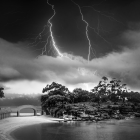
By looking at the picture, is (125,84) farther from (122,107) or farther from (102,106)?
(102,106)

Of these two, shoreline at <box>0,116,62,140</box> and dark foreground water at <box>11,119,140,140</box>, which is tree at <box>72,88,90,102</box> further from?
dark foreground water at <box>11,119,140,140</box>

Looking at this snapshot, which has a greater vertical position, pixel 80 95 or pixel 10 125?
pixel 80 95

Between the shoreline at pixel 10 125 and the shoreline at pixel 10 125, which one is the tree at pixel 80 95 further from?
the shoreline at pixel 10 125

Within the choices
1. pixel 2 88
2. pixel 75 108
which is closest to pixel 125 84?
pixel 75 108

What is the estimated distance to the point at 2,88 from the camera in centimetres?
6200

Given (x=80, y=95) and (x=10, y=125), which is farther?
(x=80, y=95)

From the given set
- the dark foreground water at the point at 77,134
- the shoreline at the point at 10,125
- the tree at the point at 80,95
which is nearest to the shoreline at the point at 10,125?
the shoreline at the point at 10,125

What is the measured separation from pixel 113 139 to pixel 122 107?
44249mm

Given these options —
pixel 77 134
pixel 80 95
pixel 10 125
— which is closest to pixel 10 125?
pixel 10 125

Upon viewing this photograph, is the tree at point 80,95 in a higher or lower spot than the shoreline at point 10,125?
higher

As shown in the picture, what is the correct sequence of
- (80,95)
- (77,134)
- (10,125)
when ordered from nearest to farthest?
1. (77,134)
2. (10,125)
3. (80,95)

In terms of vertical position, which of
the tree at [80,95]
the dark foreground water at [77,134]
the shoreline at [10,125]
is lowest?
the dark foreground water at [77,134]

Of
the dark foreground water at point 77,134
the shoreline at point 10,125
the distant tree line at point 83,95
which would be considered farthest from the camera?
the distant tree line at point 83,95

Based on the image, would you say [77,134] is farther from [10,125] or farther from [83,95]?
[83,95]
